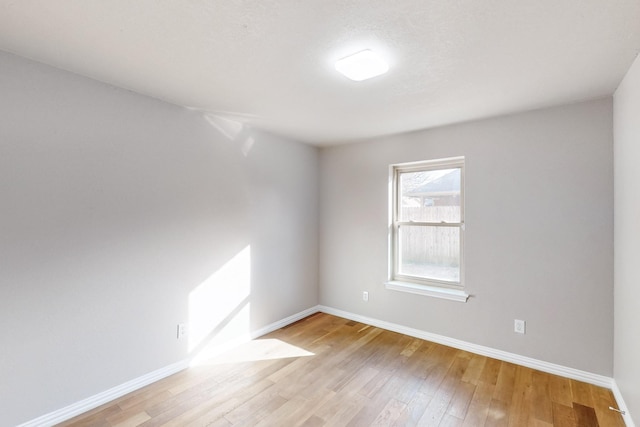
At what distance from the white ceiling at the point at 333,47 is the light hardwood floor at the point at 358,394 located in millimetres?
2376

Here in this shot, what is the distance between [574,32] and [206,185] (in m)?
2.86

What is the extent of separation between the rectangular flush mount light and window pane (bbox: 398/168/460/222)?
178 centimetres

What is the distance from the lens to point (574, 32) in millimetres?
1516

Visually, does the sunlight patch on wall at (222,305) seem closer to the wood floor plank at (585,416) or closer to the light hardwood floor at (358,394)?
the light hardwood floor at (358,394)

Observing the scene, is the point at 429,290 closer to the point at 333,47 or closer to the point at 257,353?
the point at 257,353

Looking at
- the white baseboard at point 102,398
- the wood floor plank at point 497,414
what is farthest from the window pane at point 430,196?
the white baseboard at point 102,398

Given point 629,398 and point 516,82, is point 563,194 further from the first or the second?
point 629,398

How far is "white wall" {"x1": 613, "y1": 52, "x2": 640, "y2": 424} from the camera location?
5.73 ft

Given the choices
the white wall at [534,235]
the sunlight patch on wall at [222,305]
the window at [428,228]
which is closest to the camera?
the white wall at [534,235]

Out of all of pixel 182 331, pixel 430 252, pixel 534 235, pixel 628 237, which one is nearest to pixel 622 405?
pixel 628 237

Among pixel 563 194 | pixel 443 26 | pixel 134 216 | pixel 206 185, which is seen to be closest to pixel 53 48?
pixel 134 216

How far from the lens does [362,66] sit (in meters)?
1.81

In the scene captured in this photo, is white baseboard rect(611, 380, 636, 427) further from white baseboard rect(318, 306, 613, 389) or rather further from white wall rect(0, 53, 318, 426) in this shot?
white wall rect(0, 53, 318, 426)

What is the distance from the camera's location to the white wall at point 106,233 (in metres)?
1.80
